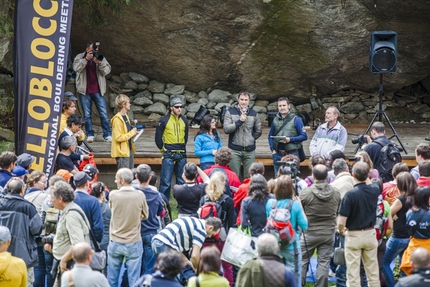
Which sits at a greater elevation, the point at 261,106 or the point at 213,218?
the point at 261,106

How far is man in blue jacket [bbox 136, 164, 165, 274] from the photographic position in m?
7.32

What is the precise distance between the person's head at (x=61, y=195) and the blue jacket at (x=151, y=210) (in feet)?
3.02

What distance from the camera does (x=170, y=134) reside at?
10266mm

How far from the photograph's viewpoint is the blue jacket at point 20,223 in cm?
682

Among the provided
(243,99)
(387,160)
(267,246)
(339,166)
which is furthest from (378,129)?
(267,246)

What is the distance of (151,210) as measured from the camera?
24.2 ft

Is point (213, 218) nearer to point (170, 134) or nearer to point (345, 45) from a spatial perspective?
point (170, 134)

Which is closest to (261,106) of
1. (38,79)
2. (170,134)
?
(170,134)

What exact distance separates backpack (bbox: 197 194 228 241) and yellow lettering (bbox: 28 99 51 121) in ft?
9.41

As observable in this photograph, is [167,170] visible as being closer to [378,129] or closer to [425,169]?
[378,129]

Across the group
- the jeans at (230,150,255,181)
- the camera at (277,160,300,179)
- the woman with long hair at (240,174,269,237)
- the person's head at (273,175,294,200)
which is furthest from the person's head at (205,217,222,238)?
the jeans at (230,150,255,181)

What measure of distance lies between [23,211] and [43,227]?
311 millimetres

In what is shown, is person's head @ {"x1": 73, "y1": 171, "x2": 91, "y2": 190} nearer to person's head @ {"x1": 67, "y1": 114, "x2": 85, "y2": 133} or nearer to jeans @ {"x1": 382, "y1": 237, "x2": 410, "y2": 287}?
person's head @ {"x1": 67, "y1": 114, "x2": 85, "y2": 133}

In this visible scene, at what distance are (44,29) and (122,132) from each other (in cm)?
172
